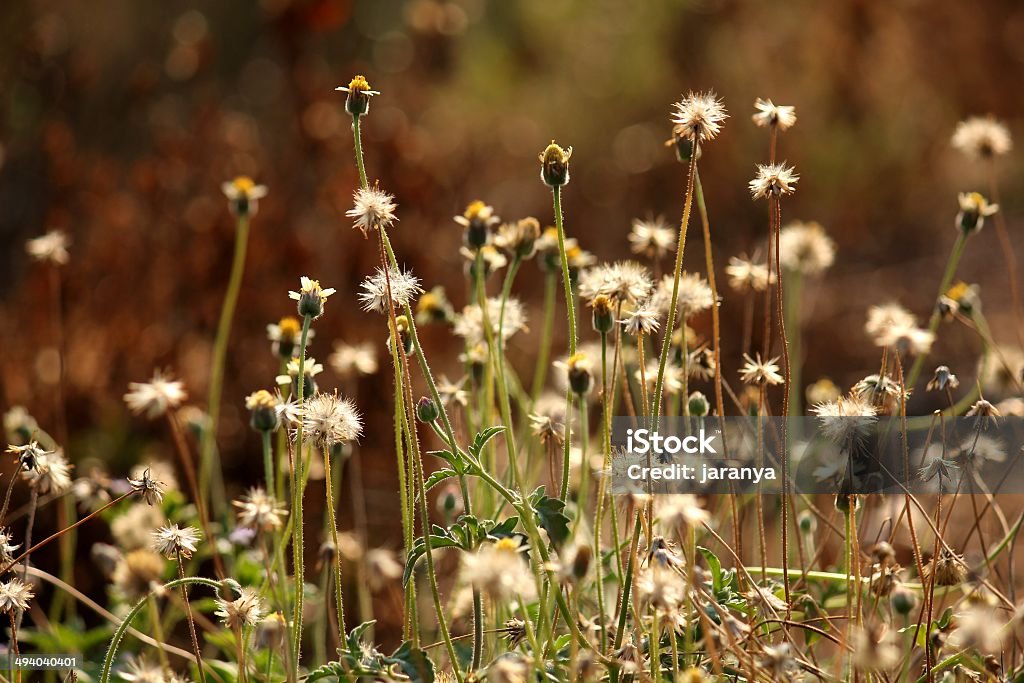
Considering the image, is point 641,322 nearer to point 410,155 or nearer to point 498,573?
point 498,573

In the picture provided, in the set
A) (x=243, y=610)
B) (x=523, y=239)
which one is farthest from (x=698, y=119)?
(x=243, y=610)

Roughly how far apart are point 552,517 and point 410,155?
2158 millimetres

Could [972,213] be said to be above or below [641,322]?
above

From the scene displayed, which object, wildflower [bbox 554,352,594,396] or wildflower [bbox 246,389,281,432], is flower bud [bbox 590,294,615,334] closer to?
wildflower [bbox 554,352,594,396]

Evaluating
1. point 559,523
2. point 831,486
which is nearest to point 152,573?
point 559,523

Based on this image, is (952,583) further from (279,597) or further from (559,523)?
(279,597)

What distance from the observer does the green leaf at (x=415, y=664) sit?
1.00 meters

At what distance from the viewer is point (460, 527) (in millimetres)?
1056

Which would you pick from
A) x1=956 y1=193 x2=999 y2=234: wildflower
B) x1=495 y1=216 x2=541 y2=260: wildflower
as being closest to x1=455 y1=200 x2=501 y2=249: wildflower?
x1=495 y1=216 x2=541 y2=260: wildflower

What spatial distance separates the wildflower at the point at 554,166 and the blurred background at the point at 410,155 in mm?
1471

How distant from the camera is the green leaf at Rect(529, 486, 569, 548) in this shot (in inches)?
39.0

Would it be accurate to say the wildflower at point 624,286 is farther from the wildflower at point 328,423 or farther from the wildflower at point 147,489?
the wildflower at point 147,489

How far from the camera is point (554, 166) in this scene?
1102 millimetres

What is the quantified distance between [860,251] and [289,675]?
13.5 ft
